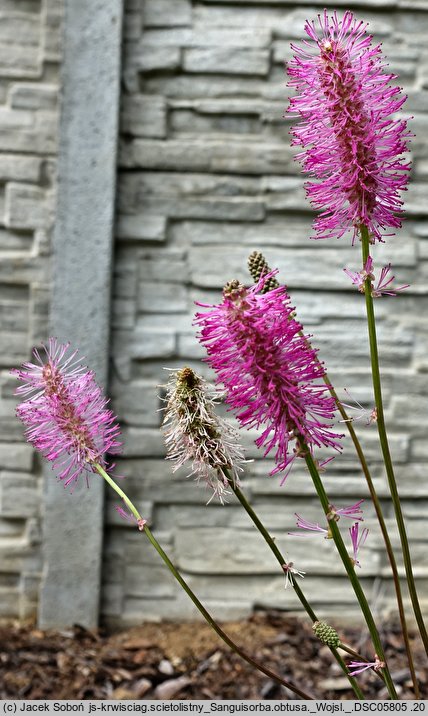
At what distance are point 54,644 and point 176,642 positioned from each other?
29cm

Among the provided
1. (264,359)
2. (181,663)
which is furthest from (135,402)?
(264,359)

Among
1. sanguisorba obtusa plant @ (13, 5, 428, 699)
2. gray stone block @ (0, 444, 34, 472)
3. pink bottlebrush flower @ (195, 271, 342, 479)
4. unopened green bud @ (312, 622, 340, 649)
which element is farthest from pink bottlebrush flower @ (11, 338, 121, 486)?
gray stone block @ (0, 444, 34, 472)

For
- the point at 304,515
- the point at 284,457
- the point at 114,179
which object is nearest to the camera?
the point at 284,457

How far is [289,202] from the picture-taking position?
5.73ft

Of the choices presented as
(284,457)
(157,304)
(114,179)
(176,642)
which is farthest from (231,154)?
(284,457)

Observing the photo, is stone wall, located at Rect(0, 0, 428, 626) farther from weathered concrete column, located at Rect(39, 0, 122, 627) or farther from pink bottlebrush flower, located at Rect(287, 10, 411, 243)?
pink bottlebrush flower, located at Rect(287, 10, 411, 243)

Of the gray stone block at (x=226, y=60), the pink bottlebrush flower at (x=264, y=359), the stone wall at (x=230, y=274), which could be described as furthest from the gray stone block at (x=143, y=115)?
the pink bottlebrush flower at (x=264, y=359)

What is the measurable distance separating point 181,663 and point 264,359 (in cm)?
135

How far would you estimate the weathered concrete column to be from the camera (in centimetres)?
165

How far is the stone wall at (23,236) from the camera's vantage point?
1.73 meters

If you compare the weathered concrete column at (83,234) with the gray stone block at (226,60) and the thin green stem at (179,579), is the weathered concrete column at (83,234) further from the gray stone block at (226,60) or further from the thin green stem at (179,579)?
the thin green stem at (179,579)

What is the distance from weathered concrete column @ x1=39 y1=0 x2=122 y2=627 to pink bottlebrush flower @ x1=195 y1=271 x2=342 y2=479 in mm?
1180

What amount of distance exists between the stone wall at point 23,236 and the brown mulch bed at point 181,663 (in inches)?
7.2
